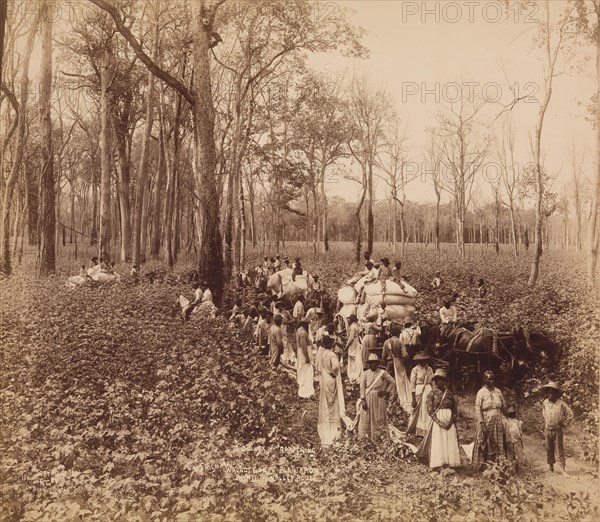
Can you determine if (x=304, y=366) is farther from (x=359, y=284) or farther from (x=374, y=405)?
(x=359, y=284)

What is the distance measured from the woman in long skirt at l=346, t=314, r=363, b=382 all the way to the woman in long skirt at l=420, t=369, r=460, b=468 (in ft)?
9.67

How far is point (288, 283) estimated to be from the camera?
13594mm

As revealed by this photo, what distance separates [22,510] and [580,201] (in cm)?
971

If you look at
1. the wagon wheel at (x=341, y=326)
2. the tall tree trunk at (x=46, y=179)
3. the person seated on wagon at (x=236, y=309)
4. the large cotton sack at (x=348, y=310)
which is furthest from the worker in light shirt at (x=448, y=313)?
the tall tree trunk at (x=46, y=179)

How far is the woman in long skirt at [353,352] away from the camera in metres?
9.47

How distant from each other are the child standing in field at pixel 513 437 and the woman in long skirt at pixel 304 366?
2748mm

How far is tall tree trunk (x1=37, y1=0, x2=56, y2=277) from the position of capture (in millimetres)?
9875

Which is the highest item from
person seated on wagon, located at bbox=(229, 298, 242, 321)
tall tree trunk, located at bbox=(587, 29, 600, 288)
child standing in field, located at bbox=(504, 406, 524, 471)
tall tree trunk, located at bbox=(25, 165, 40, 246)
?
tall tree trunk, located at bbox=(25, 165, 40, 246)

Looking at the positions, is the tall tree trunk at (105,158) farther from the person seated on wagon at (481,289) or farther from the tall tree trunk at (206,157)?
the person seated on wagon at (481,289)

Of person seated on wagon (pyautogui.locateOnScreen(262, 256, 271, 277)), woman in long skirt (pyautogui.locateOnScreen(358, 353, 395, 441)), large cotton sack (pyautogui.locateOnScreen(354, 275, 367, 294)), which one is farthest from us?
person seated on wagon (pyautogui.locateOnScreen(262, 256, 271, 277))

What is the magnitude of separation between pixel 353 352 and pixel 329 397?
2.54m

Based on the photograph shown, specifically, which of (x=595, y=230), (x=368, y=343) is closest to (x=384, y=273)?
(x=368, y=343)

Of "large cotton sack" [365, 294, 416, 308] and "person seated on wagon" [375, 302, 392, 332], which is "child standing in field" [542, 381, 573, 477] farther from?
"large cotton sack" [365, 294, 416, 308]

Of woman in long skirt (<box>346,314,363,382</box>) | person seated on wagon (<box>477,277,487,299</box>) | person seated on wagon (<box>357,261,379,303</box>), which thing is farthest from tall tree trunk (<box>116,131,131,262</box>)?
person seated on wagon (<box>477,277,487,299</box>)
